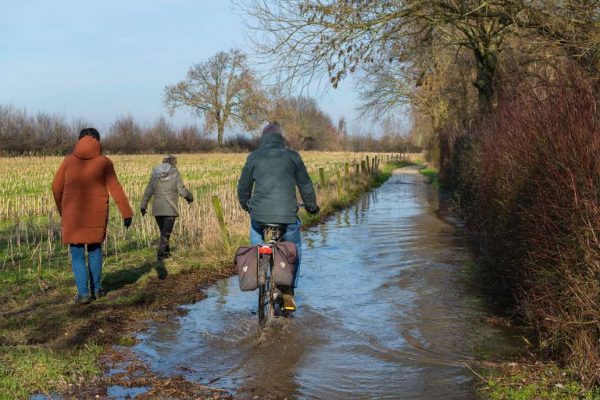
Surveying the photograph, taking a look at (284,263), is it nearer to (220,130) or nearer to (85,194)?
(85,194)

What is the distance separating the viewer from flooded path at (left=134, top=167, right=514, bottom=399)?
5402 millimetres

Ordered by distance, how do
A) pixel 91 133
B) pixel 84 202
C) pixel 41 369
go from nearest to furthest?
1. pixel 41 369
2. pixel 84 202
3. pixel 91 133

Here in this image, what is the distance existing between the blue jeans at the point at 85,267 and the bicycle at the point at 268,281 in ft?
7.60

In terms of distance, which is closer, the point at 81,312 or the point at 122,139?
the point at 81,312

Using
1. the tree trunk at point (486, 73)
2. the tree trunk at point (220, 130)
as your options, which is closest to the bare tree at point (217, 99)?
the tree trunk at point (220, 130)

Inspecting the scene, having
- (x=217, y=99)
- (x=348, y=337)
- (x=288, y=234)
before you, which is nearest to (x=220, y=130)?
(x=217, y=99)

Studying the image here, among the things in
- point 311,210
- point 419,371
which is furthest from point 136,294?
point 419,371

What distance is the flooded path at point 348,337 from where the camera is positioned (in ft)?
17.7

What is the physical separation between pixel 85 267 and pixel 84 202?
757mm

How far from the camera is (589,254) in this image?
4840 millimetres

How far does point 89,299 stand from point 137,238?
5471 mm

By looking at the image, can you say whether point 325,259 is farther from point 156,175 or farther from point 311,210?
point 311,210

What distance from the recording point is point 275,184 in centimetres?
678

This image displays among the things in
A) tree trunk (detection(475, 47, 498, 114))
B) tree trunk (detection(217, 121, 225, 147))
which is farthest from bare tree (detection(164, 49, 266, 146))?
tree trunk (detection(475, 47, 498, 114))
